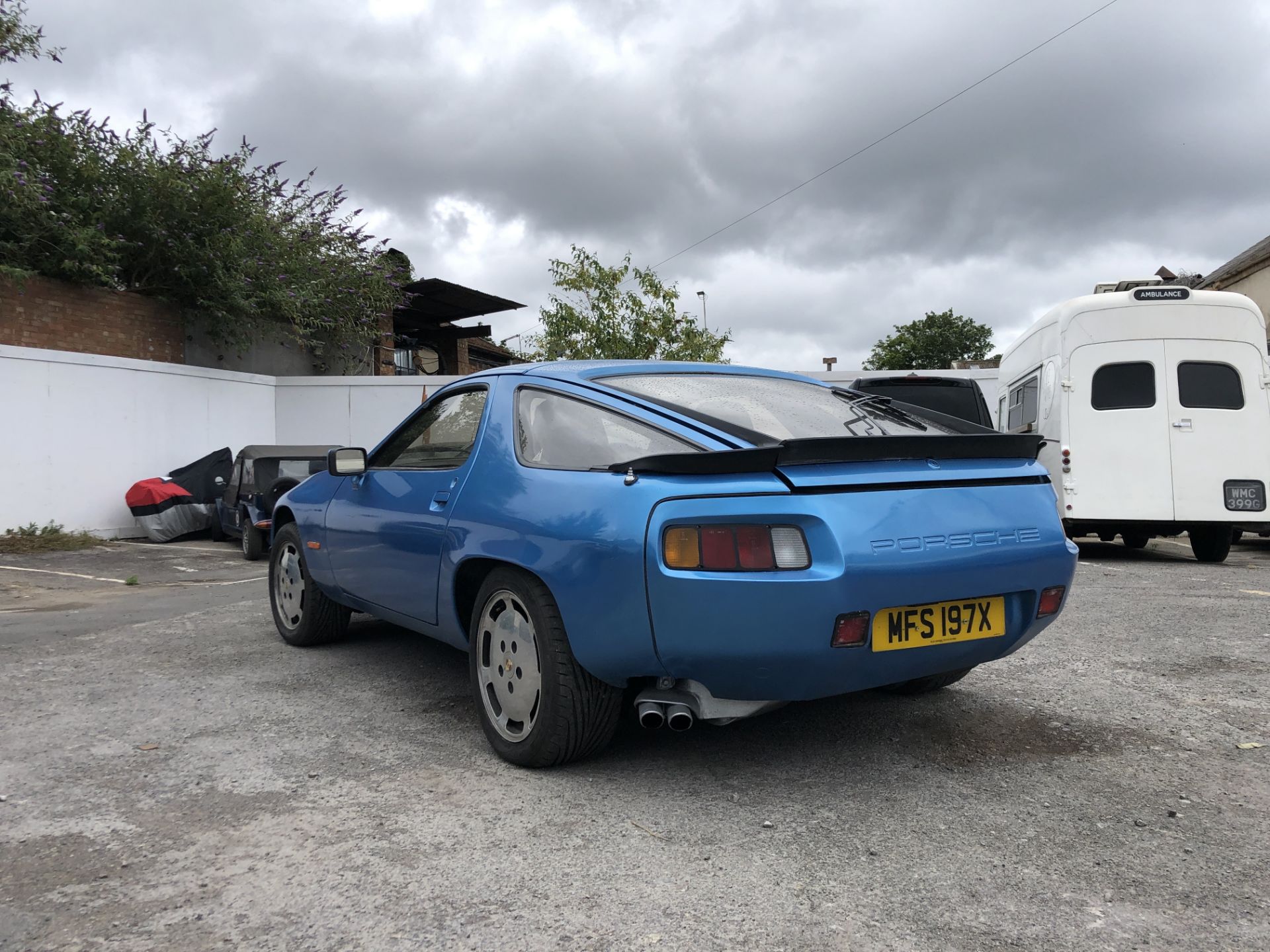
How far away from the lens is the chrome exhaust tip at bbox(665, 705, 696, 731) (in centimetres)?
294

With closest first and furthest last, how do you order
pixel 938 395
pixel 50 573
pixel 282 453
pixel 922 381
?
pixel 50 573, pixel 938 395, pixel 922 381, pixel 282 453

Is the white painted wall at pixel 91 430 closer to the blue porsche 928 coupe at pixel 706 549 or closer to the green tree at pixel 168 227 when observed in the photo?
the green tree at pixel 168 227

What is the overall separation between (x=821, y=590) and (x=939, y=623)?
53 centimetres

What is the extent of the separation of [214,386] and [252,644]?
1223cm

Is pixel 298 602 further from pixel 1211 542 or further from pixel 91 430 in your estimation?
pixel 91 430

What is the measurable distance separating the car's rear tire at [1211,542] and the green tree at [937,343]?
56296 mm

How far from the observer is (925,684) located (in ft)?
13.1

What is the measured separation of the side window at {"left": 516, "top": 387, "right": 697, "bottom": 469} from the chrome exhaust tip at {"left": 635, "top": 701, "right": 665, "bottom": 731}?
78 cm

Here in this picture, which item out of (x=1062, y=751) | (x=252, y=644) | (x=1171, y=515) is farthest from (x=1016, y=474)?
(x=1171, y=515)

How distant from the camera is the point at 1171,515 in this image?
960 centimetres

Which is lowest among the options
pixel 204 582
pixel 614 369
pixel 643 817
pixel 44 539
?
pixel 643 817

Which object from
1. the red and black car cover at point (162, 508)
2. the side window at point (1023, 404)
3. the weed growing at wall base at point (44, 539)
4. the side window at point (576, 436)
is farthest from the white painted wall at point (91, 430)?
the side window at point (1023, 404)

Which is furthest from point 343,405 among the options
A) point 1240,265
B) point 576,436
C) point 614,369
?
point 1240,265

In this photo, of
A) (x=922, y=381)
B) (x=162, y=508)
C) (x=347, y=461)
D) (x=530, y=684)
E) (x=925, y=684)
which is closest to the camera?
(x=530, y=684)
